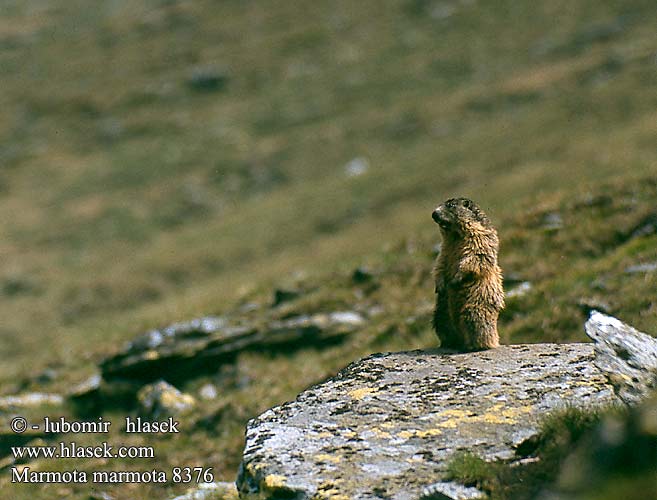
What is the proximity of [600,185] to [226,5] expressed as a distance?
2406 inches

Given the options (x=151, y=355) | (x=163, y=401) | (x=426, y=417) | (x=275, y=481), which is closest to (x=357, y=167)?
(x=151, y=355)

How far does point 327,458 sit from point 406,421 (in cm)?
97

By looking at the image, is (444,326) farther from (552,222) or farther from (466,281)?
(552,222)

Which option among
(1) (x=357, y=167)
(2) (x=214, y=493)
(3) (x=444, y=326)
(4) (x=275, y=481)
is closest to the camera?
(4) (x=275, y=481)

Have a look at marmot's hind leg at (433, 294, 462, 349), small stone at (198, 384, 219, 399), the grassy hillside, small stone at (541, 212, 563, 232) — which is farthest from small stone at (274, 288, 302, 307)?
marmot's hind leg at (433, 294, 462, 349)

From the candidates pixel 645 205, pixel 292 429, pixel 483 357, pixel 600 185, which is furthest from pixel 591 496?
pixel 600 185

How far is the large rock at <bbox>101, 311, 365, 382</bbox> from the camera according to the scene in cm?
1587

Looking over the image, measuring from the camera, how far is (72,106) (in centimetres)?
6069

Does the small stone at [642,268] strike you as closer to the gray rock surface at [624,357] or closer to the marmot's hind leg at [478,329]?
the marmot's hind leg at [478,329]

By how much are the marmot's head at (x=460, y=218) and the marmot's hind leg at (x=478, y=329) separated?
103cm

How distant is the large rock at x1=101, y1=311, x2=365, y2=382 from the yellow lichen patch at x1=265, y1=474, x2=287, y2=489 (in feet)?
29.2

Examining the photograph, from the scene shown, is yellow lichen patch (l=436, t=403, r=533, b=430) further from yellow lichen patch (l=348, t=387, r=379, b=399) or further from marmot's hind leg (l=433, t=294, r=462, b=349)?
marmot's hind leg (l=433, t=294, r=462, b=349)

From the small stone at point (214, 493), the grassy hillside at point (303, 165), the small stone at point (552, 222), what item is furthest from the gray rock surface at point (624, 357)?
the small stone at point (552, 222)

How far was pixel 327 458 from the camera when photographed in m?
7.44
